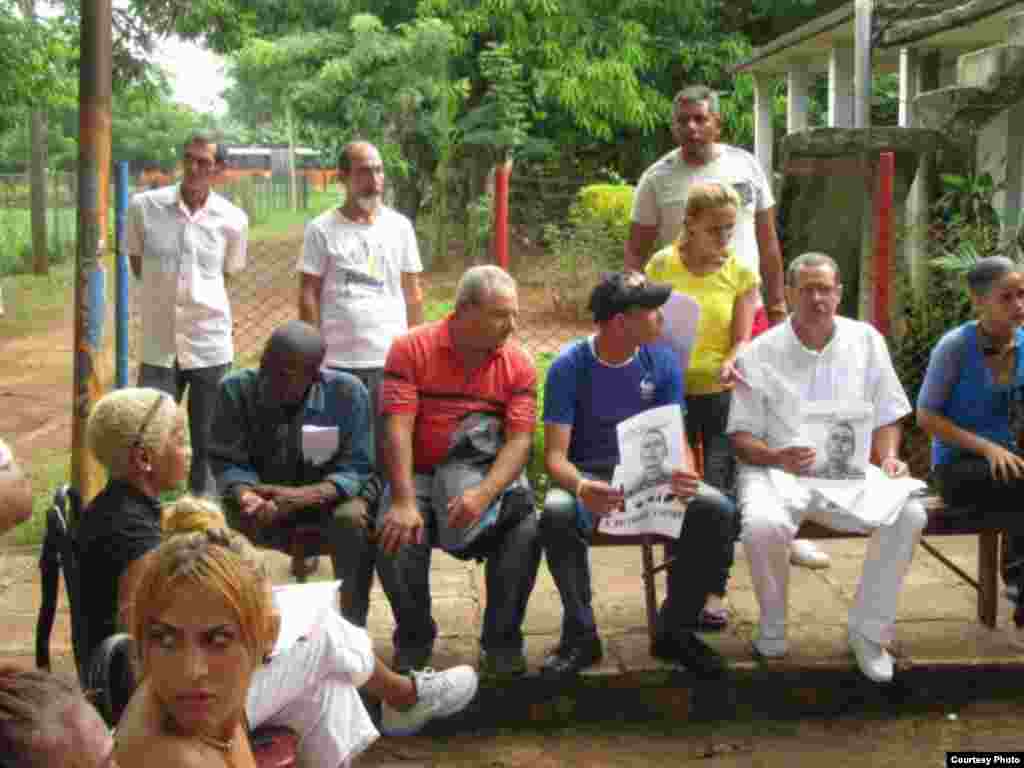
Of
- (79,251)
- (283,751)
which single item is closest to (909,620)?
(283,751)

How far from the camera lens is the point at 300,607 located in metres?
3.57

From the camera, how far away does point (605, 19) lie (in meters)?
20.2

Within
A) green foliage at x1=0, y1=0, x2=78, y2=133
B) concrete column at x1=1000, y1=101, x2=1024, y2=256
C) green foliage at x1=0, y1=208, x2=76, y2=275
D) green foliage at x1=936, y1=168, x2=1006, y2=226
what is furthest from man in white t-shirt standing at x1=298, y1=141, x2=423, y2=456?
green foliage at x1=0, y1=208, x2=76, y2=275

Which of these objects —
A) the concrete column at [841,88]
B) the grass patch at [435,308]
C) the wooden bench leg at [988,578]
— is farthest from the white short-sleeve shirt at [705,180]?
the concrete column at [841,88]

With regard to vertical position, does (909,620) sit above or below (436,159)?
below

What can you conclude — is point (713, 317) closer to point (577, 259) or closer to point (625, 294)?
point (625, 294)

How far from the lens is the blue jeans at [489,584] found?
14.9ft

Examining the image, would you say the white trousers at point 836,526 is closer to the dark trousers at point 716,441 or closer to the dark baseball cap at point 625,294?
the dark trousers at point 716,441

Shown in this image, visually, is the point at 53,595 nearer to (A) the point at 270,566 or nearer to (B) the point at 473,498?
(B) the point at 473,498

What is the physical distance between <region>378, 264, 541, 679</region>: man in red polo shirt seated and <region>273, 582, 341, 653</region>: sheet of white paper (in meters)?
0.83

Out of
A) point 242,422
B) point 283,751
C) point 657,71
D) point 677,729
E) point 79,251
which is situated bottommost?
point 677,729

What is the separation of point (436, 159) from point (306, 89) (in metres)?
2.11

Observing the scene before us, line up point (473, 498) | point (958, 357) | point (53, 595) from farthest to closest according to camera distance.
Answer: point (958, 357) < point (473, 498) < point (53, 595)

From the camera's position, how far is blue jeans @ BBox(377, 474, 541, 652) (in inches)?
179
